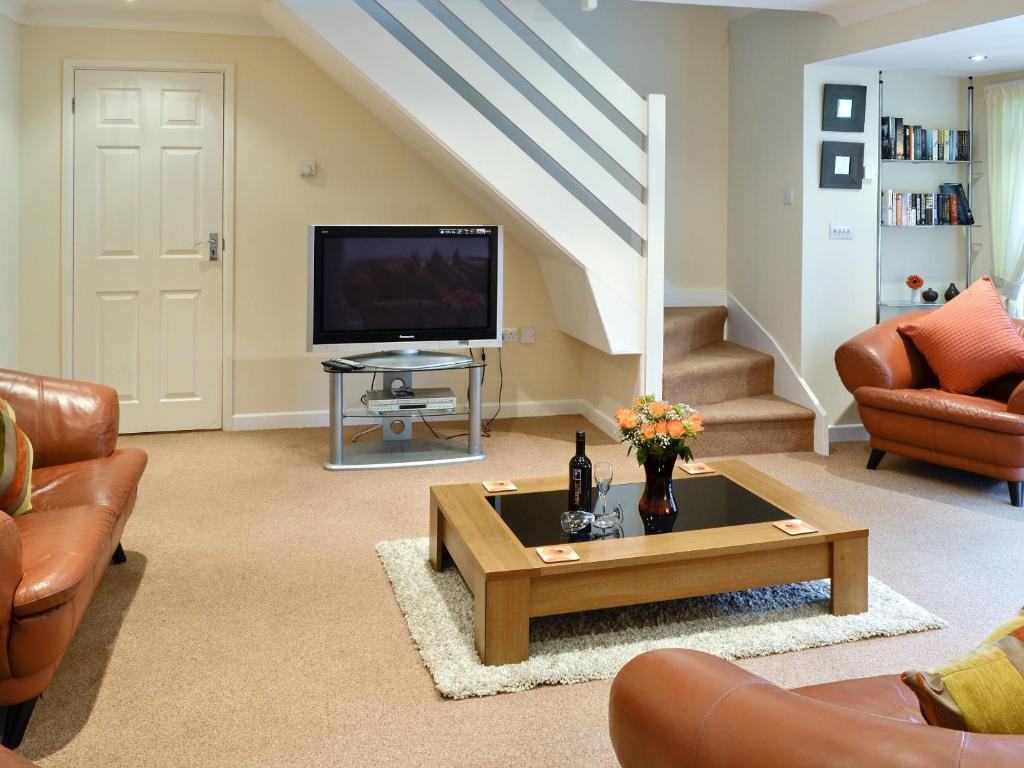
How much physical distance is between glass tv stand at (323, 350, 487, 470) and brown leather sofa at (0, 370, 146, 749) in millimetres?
1495

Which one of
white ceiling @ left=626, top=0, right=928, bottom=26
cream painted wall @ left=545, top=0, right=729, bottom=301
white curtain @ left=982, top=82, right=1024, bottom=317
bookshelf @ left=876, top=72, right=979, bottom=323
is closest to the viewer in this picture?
white ceiling @ left=626, top=0, right=928, bottom=26

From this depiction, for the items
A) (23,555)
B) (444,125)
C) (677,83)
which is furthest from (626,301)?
(23,555)

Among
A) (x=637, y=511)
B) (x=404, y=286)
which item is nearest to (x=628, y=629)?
(x=637, y=511)

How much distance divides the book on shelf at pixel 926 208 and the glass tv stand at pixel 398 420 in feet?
8.41

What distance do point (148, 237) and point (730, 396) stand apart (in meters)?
3.54

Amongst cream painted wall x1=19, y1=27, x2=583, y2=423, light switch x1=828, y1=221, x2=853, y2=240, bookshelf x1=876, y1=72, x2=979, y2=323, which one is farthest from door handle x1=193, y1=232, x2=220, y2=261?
bookshelf x1=876, y1=72, x2=979, y2=323

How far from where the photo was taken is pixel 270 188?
556cm

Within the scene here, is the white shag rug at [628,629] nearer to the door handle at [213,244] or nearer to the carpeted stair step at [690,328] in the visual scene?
the carpeted stair step at [690,328]

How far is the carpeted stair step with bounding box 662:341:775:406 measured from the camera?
17.3ft

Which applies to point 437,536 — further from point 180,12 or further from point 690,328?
point 180,12

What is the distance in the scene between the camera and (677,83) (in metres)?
6.09

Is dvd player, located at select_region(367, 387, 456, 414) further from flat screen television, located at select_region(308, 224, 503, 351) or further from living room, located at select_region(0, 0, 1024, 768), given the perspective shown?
flat screen television, located at select_region(308, 224, 503, 351)

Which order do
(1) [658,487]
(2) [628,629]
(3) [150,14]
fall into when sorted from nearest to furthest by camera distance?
(2) [628,629] < (1) [658,487] < (3) [150,14]

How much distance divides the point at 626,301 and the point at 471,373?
936mm
